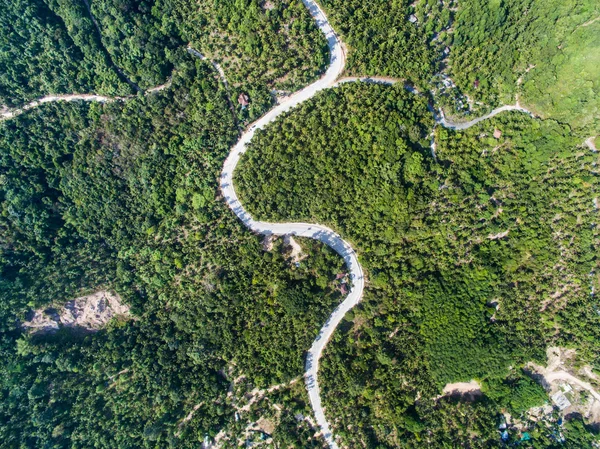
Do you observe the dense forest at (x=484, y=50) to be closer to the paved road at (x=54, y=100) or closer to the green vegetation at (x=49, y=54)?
the green vegetation at (x=49, y=54)

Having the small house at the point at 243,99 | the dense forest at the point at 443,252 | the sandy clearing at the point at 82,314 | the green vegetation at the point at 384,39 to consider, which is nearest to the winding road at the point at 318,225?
the green vegetation at the point at 384,39

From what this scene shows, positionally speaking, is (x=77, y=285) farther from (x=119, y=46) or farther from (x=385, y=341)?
(x=385, y=341)

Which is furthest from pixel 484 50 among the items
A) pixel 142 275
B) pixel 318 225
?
pixel 142 275

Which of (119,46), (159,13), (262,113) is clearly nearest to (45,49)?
(119,46)

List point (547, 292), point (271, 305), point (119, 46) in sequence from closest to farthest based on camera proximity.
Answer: point (547, 292), point (271, 305), point (119, 46)

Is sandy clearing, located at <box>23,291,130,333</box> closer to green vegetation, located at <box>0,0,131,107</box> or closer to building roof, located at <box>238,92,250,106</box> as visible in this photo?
green vegetation, located at <box>0,0,131,107</box>

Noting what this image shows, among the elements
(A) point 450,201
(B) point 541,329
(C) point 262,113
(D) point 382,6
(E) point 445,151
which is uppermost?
(D) point 382,6

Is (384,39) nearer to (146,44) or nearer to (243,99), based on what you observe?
(243,99)
